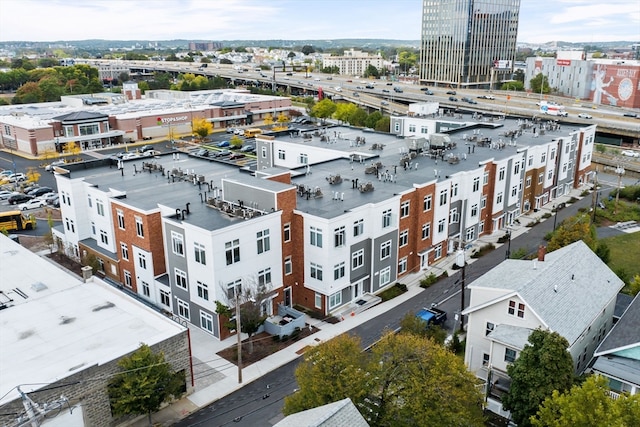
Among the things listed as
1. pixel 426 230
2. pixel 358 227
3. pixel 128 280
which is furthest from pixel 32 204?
pixel 426 230

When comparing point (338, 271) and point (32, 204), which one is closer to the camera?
point (338, 271)

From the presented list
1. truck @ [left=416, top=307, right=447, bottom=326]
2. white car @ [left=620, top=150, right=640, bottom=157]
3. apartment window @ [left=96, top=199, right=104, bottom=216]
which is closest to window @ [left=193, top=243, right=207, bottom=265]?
apartment window @ [left=96, top=199, right=104, bottom=216]

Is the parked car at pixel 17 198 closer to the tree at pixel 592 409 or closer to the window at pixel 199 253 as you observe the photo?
the window at pixel 199 253

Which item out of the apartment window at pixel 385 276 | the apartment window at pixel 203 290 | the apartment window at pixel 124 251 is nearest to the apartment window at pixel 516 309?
the apartment window at pixel 385 276

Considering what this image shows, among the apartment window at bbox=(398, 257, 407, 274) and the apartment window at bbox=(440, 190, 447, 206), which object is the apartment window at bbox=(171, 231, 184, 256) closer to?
the apartment window at bbox=(398, 257, 407, 274)

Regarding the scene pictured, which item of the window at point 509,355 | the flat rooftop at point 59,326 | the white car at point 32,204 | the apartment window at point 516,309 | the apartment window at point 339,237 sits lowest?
the white car at point 32,204

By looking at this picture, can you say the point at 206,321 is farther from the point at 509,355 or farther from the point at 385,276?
the point at 509,355

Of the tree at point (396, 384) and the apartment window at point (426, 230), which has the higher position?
the tree at point (396, 384)
